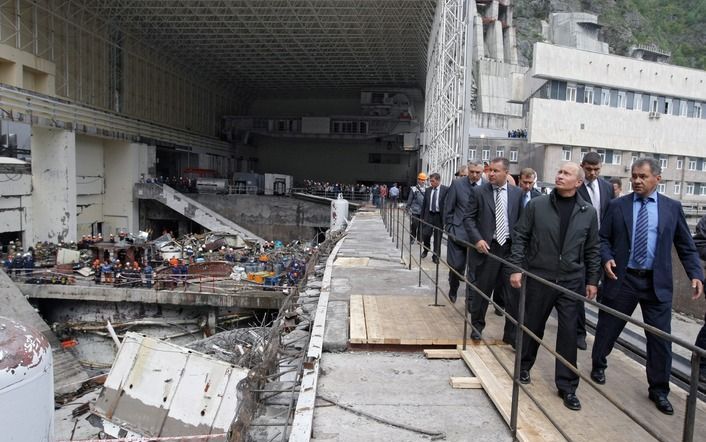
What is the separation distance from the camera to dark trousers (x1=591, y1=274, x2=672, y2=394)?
11.4 ft

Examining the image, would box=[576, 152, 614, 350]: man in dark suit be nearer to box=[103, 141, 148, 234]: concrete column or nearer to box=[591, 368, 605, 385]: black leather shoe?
box=[591, 368, 605, 385]: black leather shoe

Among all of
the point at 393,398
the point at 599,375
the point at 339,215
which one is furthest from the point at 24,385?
the point at 339,215

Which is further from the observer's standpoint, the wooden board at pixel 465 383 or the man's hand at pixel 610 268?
the wooden board at pixel 465 383

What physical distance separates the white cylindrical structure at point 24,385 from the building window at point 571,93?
2533 centimetres

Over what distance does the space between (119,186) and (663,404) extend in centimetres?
3166

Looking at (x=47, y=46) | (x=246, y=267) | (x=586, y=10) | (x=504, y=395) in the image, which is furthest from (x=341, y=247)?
(x=586, y=10)

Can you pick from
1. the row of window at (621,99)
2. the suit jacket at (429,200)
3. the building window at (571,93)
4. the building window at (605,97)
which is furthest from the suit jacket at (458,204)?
the building window at (605,97)

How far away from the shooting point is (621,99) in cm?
2498

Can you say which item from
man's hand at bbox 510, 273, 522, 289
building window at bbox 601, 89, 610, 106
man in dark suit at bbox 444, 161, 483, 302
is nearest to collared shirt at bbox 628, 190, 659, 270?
man's hand at bbox 510, 273, 522, 289

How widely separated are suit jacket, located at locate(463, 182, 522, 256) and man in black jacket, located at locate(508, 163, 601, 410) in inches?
50.9

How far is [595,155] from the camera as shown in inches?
187

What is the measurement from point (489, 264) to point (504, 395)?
5.19 ft

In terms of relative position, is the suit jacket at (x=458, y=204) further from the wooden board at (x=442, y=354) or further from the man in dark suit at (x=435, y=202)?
the man in dark suit at (x=435, y=202)

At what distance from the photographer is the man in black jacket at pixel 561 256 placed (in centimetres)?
367
